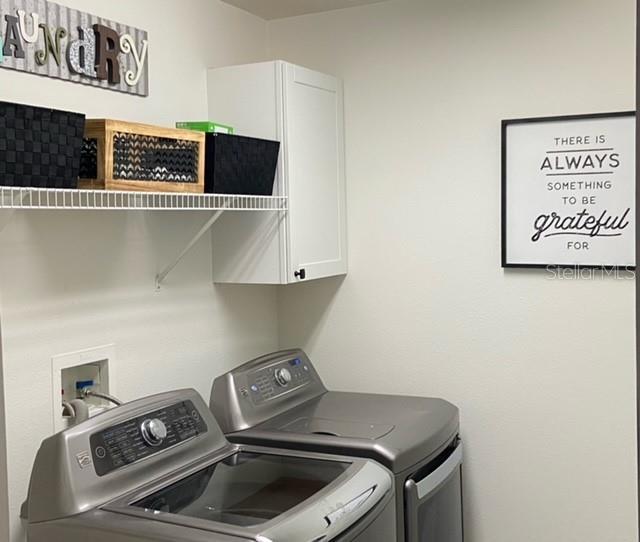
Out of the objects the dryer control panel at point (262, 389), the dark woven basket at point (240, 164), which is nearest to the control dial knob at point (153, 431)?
the dryer control panel at point (262, 389)

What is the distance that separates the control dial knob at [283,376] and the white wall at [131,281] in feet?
0.80

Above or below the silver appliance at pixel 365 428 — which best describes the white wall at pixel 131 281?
above

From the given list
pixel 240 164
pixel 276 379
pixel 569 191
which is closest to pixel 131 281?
pixel 240 164

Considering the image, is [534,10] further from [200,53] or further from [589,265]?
[200,53]

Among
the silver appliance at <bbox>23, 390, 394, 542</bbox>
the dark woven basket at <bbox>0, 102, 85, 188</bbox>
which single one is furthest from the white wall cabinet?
the dark woven basket at <bbox>0, 102, 85, 188</bbox>

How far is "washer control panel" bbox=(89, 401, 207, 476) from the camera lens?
6.07 feet

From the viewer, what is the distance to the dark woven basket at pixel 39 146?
63.2 inches

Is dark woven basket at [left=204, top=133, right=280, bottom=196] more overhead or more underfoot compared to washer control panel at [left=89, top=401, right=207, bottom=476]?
more overhead

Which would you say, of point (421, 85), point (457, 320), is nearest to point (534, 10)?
point (421, 85)

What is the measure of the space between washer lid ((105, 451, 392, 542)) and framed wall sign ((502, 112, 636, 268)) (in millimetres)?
1025

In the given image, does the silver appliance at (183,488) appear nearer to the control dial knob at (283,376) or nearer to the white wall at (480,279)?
the control dial knob at (283,376)

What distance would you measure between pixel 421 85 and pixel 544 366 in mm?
1064

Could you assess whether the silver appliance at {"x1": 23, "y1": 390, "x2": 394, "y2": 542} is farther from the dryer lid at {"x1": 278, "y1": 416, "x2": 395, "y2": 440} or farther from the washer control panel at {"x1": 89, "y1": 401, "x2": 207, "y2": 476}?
the dryer lid at {"x1": 278, "y1": 416, "x2": 395, "y2": 440}

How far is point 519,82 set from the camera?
8.69 ft
